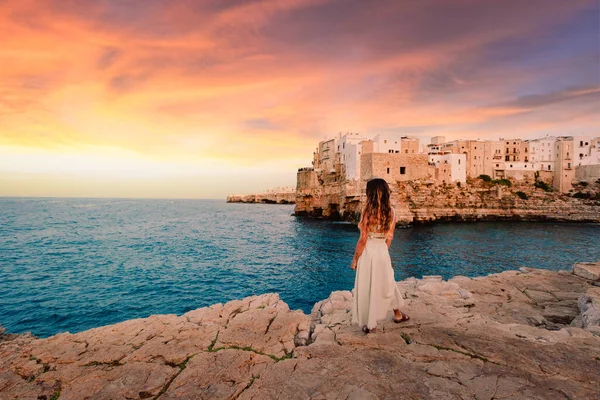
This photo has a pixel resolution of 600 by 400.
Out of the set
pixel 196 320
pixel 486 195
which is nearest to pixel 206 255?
pixel 196 320

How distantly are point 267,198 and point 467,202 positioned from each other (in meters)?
123

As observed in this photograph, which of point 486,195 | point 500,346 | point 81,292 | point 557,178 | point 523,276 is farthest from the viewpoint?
point 557,178

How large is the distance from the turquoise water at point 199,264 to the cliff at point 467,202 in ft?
32.1

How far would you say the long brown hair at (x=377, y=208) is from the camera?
206 inches

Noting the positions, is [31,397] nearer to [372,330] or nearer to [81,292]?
[372,330]

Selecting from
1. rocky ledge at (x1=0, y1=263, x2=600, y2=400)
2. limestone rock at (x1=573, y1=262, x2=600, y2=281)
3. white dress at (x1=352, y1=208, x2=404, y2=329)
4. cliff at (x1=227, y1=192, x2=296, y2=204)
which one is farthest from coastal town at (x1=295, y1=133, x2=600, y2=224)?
cliff at (x1=227, y1=192, x2=296, y2=204)

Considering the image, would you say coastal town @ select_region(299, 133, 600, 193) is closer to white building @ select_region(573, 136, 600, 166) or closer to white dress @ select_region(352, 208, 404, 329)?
white building @ select_region(573, 136, 600, 166)

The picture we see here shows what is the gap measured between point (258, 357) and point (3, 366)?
488 cm

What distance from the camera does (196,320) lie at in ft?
25.3

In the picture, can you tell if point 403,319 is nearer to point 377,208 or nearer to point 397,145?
point 377,208

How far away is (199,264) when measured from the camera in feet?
82.9

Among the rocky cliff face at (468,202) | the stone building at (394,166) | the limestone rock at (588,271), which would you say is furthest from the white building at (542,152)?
the limestone rock at (588,271)

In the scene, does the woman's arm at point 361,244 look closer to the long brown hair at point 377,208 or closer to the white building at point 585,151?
the long brown hair at point 377,208

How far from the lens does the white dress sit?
18.0ft
